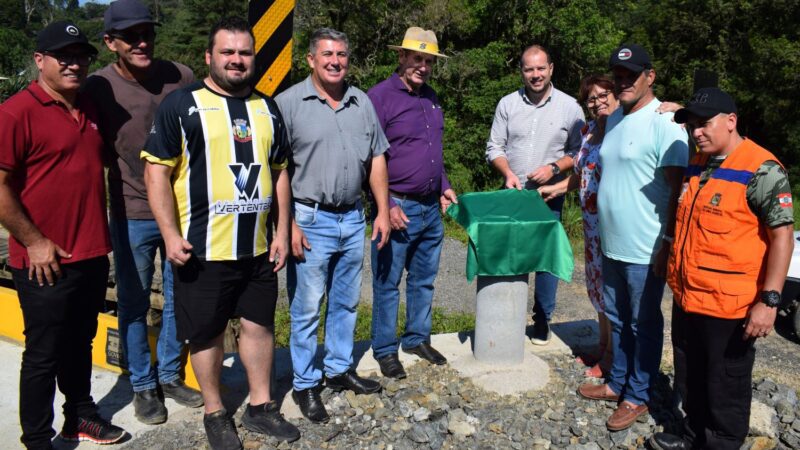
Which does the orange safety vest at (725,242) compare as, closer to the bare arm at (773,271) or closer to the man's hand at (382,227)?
the bare arm at (773,271)

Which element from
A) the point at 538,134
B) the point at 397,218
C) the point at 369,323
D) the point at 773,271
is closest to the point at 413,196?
the point at 397,218

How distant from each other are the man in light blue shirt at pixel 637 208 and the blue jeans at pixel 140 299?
2.59m

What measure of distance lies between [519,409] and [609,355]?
88 cm

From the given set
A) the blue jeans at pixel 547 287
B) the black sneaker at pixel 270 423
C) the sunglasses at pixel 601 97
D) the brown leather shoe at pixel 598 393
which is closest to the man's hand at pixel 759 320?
the brown leather shoe at pixel 598 393

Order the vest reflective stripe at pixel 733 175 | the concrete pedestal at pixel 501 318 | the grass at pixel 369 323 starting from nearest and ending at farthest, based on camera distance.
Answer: the vest reflective stripe at pixel 733 175
the concrete pedestal at pixel 501 318
the grass at pixel 369 323

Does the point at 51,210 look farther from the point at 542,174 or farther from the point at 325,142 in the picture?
the point at 542,174

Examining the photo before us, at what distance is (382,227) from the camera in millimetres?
4051

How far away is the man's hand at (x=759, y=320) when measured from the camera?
3.12 m

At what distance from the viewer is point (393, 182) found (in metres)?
4.22

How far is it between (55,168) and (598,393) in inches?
136

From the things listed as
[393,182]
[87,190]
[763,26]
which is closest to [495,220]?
[393,182]

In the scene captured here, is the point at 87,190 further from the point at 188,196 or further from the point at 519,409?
the point at 519,409

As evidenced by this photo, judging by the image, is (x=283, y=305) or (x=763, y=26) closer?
Result: (x=283, y=305)

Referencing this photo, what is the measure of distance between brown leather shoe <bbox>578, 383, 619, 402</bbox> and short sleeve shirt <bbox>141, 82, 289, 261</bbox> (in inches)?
93.0
